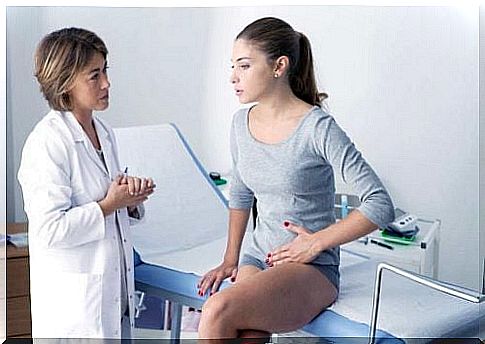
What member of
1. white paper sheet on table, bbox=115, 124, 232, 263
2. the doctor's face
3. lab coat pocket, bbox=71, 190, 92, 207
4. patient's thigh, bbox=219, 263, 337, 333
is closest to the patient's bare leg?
patient's thigh, bbox=219, 263, 337, 333

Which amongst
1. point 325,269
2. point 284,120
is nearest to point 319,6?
point 284,120

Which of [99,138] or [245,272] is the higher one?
[99,138]

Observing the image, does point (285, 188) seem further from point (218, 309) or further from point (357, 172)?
point (218, 309)

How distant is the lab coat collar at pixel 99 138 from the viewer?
91.3 inches

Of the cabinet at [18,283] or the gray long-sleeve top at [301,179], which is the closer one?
the gray long-sleeve top at [301,179]

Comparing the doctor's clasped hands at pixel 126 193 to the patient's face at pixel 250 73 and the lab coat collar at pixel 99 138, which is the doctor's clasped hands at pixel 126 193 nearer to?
the lab coat collar at pixel 99 138

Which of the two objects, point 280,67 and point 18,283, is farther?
point 18,283

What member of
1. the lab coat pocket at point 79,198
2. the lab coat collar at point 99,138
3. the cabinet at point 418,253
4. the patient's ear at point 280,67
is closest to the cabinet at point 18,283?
the lab coat pocket at point 79,198

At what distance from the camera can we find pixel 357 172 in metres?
2.32

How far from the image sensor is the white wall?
7.74 feet

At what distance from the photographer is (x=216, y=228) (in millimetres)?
2383

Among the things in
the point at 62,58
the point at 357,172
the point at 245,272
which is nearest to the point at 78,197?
the point at 62,58

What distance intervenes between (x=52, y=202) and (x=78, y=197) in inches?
2.7

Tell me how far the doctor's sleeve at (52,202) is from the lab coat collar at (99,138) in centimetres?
5
